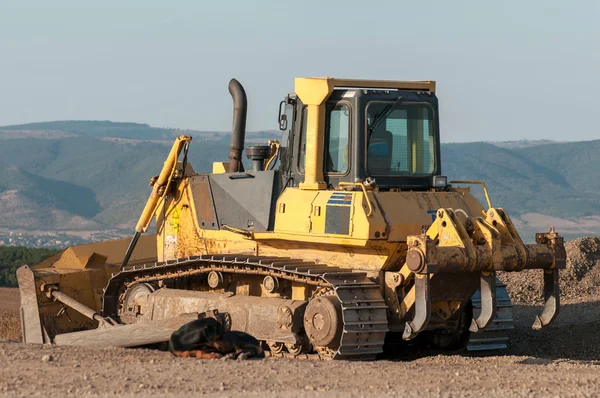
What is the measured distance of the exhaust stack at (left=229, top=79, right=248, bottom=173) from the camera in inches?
703

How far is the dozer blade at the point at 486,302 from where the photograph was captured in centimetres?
1405

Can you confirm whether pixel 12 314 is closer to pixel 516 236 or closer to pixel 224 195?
pixel 224 195

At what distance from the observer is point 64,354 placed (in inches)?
Answer: 514

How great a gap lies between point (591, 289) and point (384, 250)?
32.3 feet

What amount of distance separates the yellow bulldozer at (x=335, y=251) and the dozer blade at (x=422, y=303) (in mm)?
17

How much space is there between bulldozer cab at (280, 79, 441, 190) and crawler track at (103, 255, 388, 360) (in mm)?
1170

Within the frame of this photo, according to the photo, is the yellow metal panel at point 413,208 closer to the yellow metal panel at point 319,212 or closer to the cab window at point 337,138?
the yellow metal panel at point 319,212

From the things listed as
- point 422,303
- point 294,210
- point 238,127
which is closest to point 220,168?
point 238,127

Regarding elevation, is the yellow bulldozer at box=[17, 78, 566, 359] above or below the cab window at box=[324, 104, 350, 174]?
below

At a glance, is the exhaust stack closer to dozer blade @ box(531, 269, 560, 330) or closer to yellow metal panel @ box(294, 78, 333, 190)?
yellow metal panel @ box(294, 78, 333, 190)

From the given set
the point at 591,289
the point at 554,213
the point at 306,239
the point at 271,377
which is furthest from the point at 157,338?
the point at 554,213

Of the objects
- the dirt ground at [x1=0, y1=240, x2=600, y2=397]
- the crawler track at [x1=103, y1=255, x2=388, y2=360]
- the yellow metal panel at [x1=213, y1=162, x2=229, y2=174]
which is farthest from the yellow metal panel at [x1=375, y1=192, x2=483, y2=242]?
the yellow metal panel at [x1=213, y1=162, x2=229, y2=174]

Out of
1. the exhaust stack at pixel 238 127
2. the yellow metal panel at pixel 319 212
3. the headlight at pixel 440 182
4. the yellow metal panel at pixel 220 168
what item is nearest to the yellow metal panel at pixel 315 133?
the yellow metal panel at pixel 319 212

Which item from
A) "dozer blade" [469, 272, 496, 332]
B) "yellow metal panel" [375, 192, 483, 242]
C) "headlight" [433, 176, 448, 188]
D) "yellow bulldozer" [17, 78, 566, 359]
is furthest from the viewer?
"headlight" [433, 176, 448, 188]
